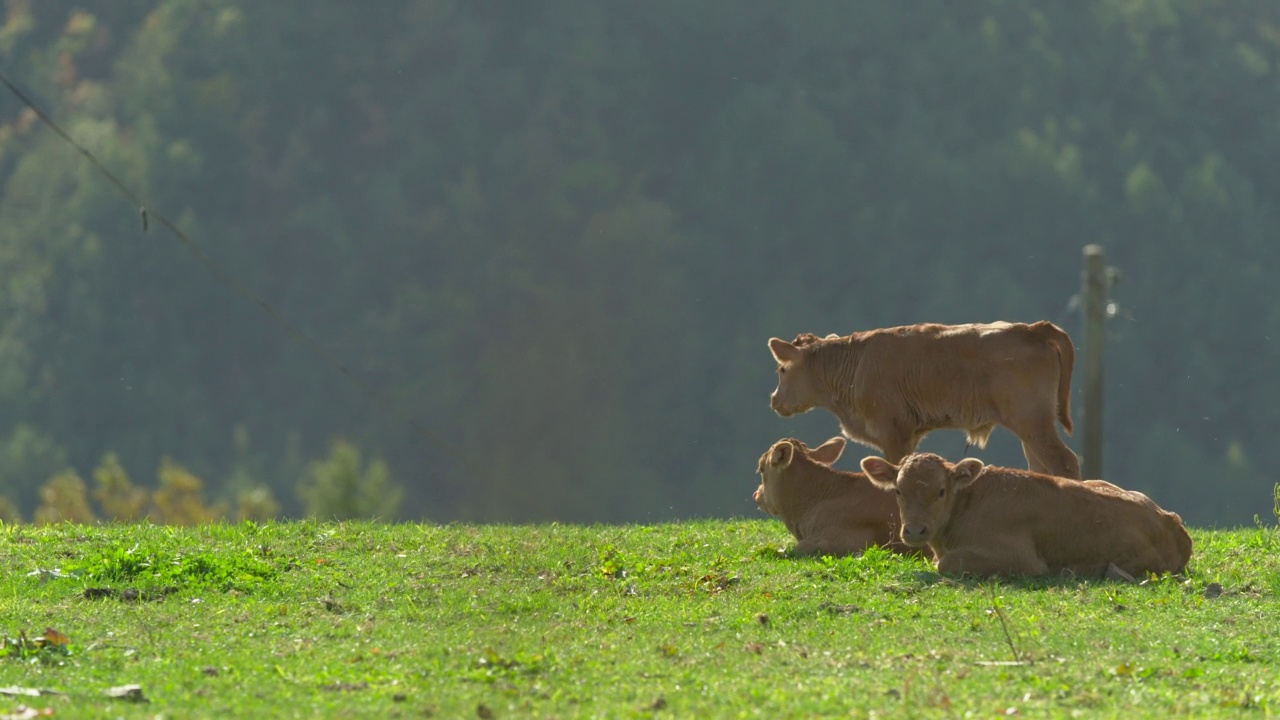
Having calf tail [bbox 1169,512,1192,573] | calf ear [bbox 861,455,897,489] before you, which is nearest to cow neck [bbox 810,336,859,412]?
calf ear [bbox 861,455,897,489]

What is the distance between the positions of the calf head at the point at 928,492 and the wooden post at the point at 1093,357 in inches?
403

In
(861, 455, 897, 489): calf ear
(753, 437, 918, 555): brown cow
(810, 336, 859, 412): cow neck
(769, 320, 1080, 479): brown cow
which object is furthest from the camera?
(810, 336, 859, 412): cow neck

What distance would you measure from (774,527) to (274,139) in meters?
119

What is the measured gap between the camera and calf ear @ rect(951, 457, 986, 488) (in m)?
12.0

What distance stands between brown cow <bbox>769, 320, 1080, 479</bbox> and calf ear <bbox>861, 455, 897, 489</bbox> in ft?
8.87

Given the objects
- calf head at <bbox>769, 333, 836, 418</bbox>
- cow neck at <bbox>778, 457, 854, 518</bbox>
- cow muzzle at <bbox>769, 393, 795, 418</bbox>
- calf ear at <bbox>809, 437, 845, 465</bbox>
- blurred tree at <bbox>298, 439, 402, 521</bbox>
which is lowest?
blurred tree at <bbox>298, 439, 402, 521</bbox>

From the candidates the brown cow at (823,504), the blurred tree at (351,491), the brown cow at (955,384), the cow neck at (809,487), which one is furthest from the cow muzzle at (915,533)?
the blurred tree at (351,491)

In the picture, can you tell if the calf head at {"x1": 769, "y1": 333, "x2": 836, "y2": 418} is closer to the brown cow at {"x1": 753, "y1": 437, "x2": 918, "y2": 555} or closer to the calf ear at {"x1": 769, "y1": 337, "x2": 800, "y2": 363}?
the calf ear at {"x1": 769, "y1": 337, "x2": 800, "y2": 363}

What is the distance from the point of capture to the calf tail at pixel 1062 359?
1536cm

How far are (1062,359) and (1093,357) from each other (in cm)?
786

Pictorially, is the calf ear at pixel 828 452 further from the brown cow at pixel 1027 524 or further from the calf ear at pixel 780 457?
the brown cow at pixel 1027 524

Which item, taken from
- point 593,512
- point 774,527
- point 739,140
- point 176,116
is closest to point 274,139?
point 176,116

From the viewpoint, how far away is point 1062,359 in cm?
1545

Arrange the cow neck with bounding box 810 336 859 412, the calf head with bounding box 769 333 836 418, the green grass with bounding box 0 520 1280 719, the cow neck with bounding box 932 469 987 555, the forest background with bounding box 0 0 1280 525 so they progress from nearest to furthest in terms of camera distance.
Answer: the green grass with bounding box 0 520 1280 719
the cow neck with bounding box 932 469 987 555
the cow neck with bounding box 810 336 859 412
the calf head with bounding box 769 333 836 418
the forest background with bounding box 0 0 1280 525
